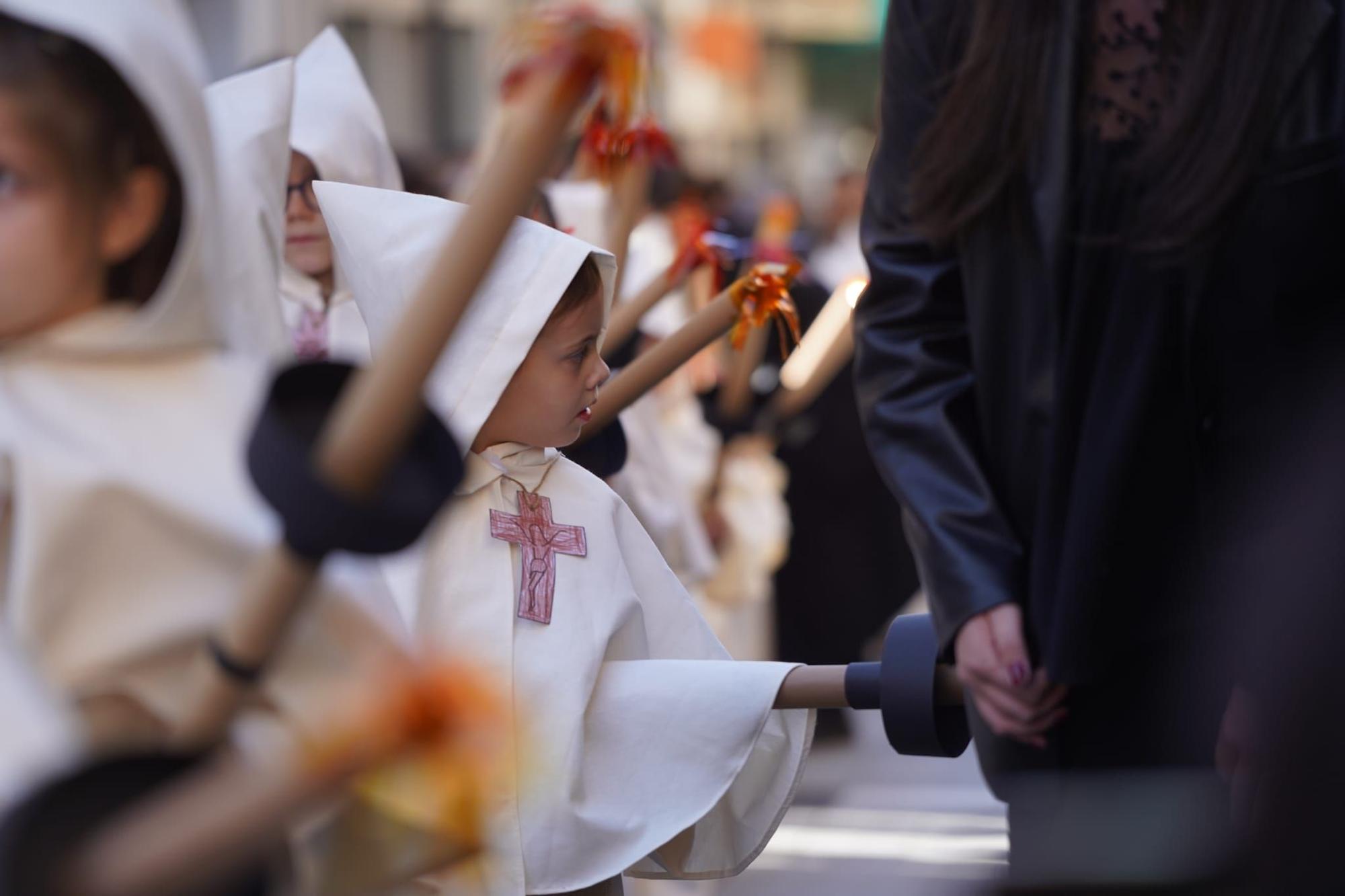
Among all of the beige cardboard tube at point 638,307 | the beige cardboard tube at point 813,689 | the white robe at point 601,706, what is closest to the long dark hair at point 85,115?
the white robe at point 601,706

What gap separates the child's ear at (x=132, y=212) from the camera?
5.14 feet

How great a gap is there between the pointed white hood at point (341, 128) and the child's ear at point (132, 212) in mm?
1604

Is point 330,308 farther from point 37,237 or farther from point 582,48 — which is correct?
point 582,48

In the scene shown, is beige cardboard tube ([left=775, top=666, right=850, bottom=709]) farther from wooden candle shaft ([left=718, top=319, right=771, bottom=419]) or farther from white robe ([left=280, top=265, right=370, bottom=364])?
wooden candle shaft ([left=718, top=319, right=771, bottom=419])

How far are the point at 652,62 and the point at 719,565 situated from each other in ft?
16.3

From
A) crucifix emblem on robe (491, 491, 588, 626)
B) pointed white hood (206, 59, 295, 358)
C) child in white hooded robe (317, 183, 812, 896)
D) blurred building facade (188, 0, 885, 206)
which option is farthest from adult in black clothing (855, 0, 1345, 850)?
blurred building facade (188, 0, 885, 206)

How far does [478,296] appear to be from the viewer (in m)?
2.45

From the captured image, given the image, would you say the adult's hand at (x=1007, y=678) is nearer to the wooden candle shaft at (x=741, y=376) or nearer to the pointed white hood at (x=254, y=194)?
the pointed white hood at (x=254, y=194)

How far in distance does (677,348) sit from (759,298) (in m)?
0.13

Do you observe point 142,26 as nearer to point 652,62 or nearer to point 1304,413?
point 652,62

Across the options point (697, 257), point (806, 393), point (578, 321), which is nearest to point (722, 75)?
point (806, 393)

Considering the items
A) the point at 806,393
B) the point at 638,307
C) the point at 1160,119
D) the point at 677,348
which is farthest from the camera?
the point at 806,393

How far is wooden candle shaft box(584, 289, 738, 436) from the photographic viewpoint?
8.08 ft

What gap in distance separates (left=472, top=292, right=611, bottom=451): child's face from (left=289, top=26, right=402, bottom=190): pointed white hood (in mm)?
797
